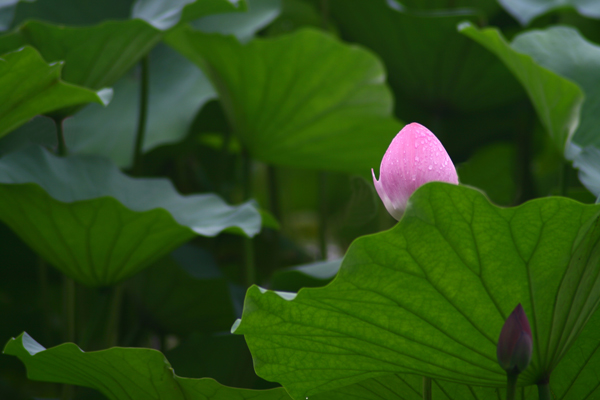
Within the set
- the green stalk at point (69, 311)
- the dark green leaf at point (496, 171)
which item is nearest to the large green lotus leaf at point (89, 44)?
the green stalk at point (69, 311)

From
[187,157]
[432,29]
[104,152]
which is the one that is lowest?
[187,157]

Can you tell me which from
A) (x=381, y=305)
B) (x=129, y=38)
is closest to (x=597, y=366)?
(x=381, y=305)

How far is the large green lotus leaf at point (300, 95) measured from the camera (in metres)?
0.87

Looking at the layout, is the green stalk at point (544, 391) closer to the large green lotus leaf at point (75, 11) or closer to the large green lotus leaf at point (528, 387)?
the large green lotus leaf at point (528, 387)

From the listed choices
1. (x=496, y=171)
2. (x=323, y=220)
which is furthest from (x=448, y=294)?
(x=496, y=171)

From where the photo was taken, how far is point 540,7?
3.28ft

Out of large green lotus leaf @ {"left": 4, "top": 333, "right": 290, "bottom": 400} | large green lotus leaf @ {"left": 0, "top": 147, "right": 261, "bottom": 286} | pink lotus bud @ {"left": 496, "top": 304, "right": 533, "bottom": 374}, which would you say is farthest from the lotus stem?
pink lotus bud @ {"left": 496, "top": 304, "right": 533, "bottom": 374}

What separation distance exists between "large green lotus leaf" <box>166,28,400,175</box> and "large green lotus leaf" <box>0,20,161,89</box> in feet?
0.44

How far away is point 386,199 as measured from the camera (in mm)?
422

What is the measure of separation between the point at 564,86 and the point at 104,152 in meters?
0.70

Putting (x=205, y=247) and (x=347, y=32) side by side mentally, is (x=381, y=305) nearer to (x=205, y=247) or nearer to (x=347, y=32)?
(x=205, y=247)

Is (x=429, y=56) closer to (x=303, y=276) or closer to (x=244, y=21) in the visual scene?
(x=244, y=21)

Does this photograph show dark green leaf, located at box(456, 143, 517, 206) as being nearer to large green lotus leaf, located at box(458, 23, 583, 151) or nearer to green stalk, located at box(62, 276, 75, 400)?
large green lotus leaf, located at box(458, 23, 583, 151)

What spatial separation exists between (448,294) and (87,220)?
0.41m
